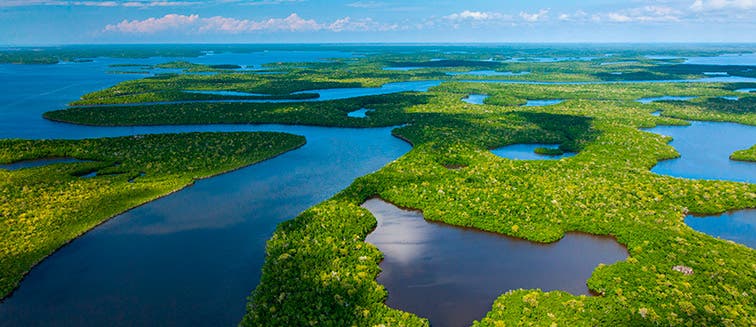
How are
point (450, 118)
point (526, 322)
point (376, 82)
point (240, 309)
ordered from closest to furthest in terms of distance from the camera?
point (526, 322)
point (240, 309)
point (450, 118)
point (376, 82)

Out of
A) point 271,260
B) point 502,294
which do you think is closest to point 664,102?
point 502,294

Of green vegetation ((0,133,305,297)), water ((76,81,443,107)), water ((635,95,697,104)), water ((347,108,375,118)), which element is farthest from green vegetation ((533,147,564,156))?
water ((635,95,697,104))

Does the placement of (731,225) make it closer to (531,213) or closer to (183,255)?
(531,213)

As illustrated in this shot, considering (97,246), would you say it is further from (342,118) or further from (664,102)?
(664,102)

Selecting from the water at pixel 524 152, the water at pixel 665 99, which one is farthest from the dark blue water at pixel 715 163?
the water at pixel 665 99

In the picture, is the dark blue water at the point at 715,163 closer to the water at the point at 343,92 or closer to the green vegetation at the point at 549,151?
the green vegetation at the point at 549,151
